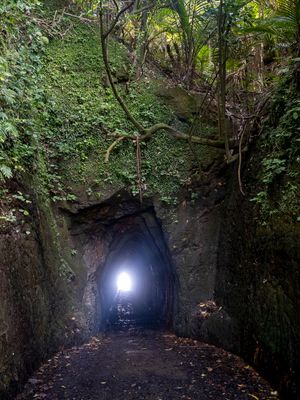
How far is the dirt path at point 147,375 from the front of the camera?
4.49 m

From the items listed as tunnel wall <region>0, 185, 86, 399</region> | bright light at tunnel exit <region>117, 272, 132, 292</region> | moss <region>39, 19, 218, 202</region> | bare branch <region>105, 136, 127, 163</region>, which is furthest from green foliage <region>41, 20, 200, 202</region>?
bright light at tunnel exit <region>117, 272, 132, 292</region>

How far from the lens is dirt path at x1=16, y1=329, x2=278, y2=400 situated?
449cm

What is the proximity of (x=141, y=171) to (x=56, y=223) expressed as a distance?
216 cm

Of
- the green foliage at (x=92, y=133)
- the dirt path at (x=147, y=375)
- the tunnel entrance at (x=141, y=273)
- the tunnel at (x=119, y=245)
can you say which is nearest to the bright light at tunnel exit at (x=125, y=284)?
the tunnel entrance at (x=141, y=273)

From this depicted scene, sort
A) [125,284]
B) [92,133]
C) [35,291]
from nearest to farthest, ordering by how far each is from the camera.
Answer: [35,291] < [92,133] < [125,284]

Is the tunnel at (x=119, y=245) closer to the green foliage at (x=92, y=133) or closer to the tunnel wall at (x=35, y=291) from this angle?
the tunnel wall at (x=35, y=291)

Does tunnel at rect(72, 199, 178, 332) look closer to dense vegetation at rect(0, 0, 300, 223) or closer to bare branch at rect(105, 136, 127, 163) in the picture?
dense vegetation at rect(0, 0, 300, 223)

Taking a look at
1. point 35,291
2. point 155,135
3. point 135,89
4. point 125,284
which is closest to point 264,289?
point 35,291

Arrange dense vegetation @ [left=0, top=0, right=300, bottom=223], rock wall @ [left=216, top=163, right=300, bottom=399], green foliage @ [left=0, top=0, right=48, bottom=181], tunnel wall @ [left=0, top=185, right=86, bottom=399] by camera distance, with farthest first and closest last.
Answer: dense vegetation @ [left=0, top=0, right=300, bottom=223] → green foliage @ [left=0, top=0, right=48, bottom=181] → tunnel wall @ [left=0, top=185, right=86, bottom=399] → rock wall @ [left=216, top=163, right=300, bottom=399]

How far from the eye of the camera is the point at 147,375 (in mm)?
5203

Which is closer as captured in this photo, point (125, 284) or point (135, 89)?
point (135, 89)

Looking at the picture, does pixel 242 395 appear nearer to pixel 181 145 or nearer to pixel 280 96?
pixel 280 96

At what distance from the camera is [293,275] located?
166 inches

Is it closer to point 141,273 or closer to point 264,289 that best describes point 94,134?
point 264,289
